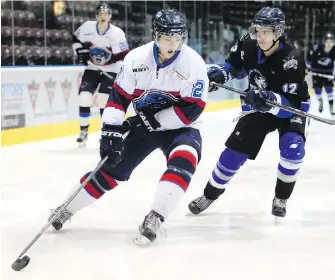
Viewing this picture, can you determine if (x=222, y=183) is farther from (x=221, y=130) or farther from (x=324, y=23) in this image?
(x=324, y=23)

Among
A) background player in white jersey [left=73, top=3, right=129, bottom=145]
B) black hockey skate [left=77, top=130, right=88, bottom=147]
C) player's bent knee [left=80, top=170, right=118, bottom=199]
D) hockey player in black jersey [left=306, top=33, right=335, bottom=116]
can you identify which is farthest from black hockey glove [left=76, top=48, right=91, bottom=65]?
hockey player in black jersey [left=306, top=33, right=335, bottom=116]

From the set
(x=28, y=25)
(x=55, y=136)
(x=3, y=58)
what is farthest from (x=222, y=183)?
(x=28, y=25)

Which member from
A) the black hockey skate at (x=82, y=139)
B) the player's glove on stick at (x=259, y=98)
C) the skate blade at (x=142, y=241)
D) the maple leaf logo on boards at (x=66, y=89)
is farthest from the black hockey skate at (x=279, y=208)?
the maple leaf logo on boards at (x=66, y=89)

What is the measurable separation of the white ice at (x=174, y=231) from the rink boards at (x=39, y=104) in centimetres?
96

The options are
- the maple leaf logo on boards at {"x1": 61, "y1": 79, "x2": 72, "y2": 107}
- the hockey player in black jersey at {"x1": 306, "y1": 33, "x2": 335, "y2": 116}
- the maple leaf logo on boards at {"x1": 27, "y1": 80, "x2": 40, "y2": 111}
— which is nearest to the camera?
the maple leaf logo on boards at {"x1": 27, "y1": 80, "x2": 40, "y2": 111}

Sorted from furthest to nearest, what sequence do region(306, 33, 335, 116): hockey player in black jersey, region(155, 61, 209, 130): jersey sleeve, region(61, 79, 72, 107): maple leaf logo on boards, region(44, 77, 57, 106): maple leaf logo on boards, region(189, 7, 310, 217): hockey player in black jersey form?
region(306, 33, 335, 116): hockey player in black jersey < region(61, 79, 72, 107): maple leaf logo on boards < region(44, 77, 57, 106): maple leaf logo on boards < region(189, 7, 310, 217): hockey player in black jersey < region(155, 61, 209, 130): jersey sleeve

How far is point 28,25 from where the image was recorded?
702 cm

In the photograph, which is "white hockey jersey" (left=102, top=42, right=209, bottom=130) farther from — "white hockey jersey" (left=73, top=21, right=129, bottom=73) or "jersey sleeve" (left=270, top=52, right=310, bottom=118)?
"white hockey jersey" (left=73, top=21, right=129, bottom=73)

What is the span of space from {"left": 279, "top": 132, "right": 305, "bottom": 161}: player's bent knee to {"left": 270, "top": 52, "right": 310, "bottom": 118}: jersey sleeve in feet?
0.29

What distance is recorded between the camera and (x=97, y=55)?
528 cm

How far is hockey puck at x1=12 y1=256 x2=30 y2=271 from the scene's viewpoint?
2121 millimetres

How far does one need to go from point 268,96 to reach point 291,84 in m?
0.15

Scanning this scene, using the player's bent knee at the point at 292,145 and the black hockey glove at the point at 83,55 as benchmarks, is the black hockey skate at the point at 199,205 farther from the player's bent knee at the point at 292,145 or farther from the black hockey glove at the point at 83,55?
the black hockey glove at the point at 83,55

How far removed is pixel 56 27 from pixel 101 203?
4.55 metres
